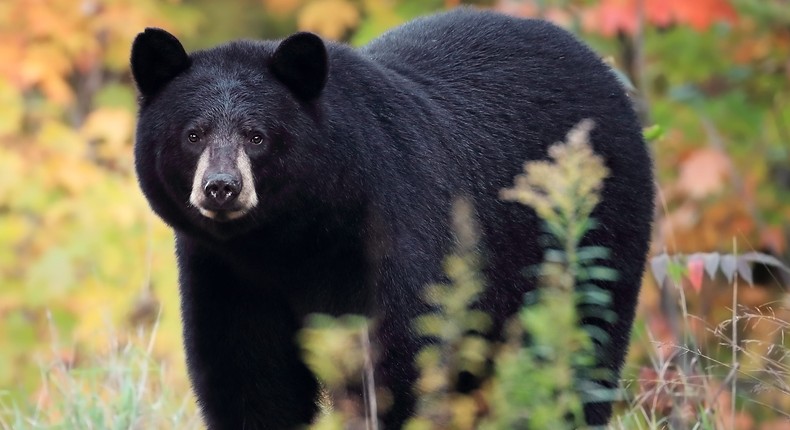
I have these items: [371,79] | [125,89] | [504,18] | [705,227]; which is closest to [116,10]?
[125,89]

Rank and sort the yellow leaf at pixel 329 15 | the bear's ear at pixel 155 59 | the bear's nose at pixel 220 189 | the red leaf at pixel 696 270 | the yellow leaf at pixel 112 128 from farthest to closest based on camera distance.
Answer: the yellow leaf at pixel 329 15
the yellow leaf at pixel 112 128
the red leaf at pixel 696 270
the bear's ear at pixel 155 59
the bear's nose at pixel 220 189

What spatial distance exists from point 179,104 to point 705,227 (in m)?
6.07

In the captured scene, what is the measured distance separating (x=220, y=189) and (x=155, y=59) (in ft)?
2.11

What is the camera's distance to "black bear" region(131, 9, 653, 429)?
14.0 ft

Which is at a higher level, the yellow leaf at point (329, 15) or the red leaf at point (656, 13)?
the yellow leaf at point (329, 15)

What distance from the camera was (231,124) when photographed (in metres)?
4.25

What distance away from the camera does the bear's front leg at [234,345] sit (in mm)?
4535

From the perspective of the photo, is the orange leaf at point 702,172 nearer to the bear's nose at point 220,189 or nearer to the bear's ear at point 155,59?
the bear's ear at point 155,59

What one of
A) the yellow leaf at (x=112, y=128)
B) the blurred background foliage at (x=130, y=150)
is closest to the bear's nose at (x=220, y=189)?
the blurred background foliage at (x=130, y=150)

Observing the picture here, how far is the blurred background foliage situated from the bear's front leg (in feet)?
11.5

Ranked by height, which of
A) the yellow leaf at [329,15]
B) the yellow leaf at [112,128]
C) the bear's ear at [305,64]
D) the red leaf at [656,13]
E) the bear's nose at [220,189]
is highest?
the yellow leaf at [329,15]

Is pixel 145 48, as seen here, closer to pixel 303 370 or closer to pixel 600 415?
pixel 303 370

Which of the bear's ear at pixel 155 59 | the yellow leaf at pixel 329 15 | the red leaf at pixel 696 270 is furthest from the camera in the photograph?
the yellow leaf at pixel 329 15

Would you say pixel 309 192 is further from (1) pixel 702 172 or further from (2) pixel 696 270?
(1) pixel 702 172
